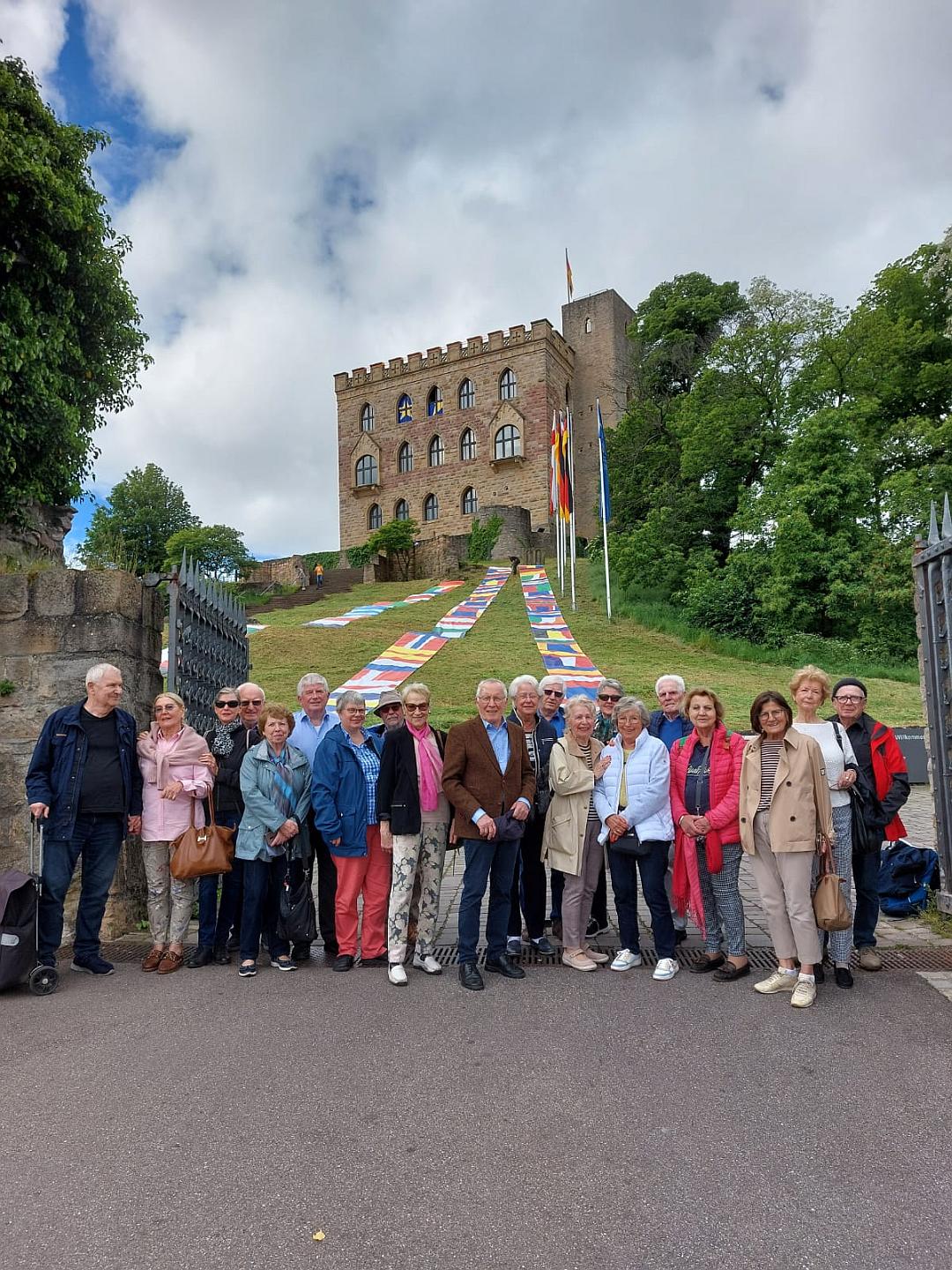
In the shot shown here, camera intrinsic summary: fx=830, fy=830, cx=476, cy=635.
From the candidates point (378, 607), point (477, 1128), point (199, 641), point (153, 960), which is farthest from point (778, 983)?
point (378, 607)

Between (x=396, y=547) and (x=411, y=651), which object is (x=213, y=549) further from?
(x=411, y=651)

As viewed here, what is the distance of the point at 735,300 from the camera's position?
37281mm

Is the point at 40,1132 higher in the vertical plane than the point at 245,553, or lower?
lower

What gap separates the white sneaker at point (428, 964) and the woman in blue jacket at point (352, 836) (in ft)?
0.70

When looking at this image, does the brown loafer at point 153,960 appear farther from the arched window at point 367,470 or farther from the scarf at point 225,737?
the arched window at point 367,470

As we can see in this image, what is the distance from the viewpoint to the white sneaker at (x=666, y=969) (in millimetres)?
4719

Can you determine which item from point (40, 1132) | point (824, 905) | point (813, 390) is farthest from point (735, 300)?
point (40, 1132)

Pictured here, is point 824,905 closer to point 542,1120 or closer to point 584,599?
point 542,1120

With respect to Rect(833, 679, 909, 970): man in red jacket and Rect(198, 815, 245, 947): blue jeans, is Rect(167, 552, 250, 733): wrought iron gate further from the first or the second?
Rect(833, 679, 909, 970): man in red jacket

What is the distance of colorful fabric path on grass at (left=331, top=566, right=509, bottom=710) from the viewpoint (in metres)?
17.7

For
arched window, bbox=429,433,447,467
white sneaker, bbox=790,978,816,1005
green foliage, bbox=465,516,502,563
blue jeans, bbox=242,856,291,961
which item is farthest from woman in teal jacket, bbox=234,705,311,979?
arched window, bbox=429,433,447,467

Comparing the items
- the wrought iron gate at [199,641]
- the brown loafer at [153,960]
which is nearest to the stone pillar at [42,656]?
the wrought iron gate at [199,641]

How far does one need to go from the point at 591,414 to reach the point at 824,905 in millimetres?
50444

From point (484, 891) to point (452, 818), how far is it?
488mm
